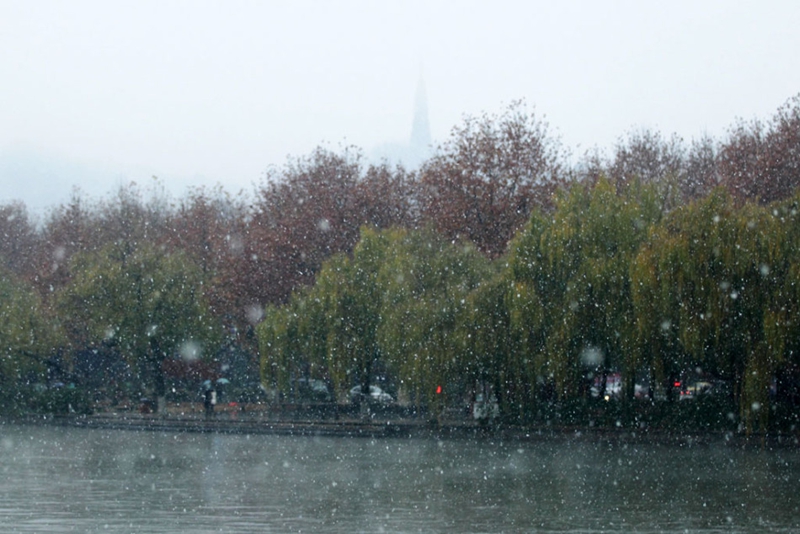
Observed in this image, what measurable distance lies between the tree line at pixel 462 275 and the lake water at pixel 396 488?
333 cm

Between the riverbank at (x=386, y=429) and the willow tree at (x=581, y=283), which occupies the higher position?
the willow tree at (x=581, y=283)

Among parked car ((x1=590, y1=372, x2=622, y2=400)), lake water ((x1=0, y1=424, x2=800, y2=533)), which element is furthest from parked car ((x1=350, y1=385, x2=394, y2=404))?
lake water ((x1=0, y1=424, x2=800, y2=533))

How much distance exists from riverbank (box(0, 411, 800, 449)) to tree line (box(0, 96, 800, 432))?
1508 mm

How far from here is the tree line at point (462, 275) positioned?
34.6 metres

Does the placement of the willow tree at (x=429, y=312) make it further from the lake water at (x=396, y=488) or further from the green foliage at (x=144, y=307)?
the green foliage at (x=144, y=307)

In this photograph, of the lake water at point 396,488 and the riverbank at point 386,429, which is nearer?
the lake water at point 396,488

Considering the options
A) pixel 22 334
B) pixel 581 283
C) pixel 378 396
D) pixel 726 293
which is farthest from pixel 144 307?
pixel 726 293

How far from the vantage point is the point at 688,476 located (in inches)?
1063

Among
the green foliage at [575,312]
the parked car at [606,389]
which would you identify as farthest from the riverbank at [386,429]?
the parked car at [606,389]

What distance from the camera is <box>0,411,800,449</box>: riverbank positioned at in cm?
3803

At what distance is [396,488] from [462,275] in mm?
21888

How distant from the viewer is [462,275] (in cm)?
4553

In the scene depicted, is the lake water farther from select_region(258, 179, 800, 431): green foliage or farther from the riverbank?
select_region(258, 179, 800, 431): green foliage

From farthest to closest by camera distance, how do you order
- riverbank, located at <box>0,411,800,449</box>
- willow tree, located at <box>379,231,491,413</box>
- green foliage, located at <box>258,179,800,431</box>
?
willow tree, located at <box>379,231,491,413</box>, riverbank, located at <box>0,411,800,449</box>, green foliage, located at <box>258,179,800,431</box>
